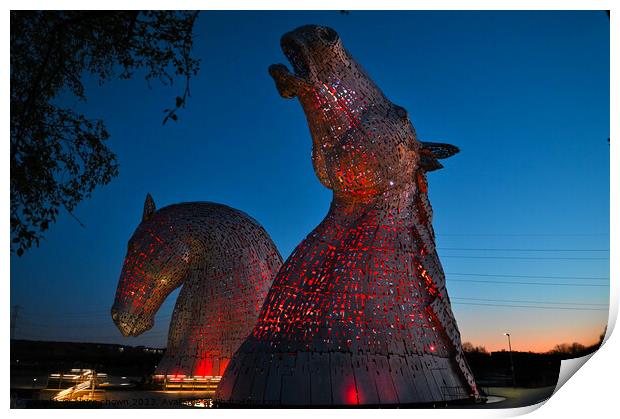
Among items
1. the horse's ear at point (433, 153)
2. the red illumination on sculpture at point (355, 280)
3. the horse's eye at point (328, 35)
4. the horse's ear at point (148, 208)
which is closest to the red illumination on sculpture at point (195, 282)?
the horse's ear at point (148, 208)

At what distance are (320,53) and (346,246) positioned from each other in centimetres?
267

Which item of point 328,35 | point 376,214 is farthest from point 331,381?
point 328,35

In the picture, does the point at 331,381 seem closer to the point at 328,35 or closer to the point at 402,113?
the point at 402,113

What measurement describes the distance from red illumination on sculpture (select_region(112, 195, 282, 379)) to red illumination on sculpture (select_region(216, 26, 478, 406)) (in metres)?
3.33

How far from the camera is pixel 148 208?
12570mm

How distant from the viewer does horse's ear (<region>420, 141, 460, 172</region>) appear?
9.63 meters

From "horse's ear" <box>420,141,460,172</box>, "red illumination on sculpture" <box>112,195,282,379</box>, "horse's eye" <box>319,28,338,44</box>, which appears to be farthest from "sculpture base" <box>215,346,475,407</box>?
"horse's eye" <box>319,28,338,44</box>

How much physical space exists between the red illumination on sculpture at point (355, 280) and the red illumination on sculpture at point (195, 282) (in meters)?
3.33

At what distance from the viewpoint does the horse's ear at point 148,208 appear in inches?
491

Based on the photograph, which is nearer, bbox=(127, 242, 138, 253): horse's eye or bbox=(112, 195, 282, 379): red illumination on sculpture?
bbox=(112, 195, 282, 379): red illumination on sculpture

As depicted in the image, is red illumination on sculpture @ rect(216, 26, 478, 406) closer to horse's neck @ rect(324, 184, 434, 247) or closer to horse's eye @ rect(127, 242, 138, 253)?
horse's neck @ rect(324, 184, 434, 247)

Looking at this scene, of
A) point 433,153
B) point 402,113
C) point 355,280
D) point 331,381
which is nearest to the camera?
point 331,381

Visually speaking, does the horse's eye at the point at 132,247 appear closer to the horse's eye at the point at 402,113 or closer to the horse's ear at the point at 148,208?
the horse's ear at the point at 148,208

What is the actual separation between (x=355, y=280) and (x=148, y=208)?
560cm
